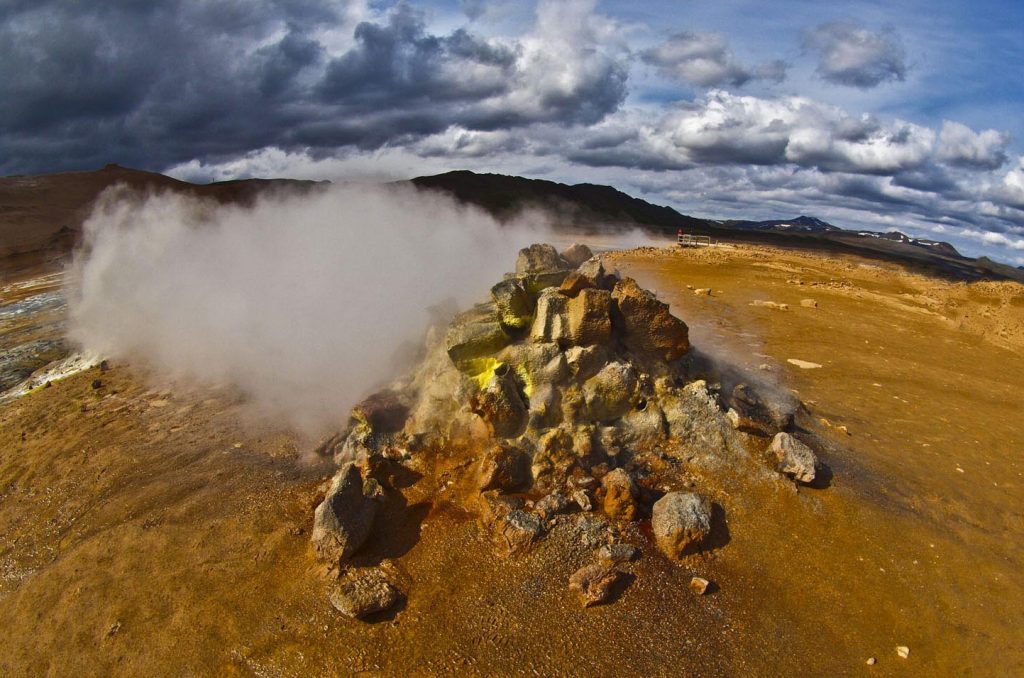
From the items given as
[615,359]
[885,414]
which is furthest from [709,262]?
[615,359]

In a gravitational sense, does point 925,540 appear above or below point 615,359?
below

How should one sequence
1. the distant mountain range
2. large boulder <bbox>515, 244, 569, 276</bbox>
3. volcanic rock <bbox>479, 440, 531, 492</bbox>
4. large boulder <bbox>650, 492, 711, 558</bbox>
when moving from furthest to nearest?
1. the distant mountain range
2. large boulder <bbox>515, 244, 569, 276</bbox>
3. volcanic rock <bbox>479, 440, 531, 492</bbox>
4. large boulder <bbox>650, 492, 711, 558</bbox>

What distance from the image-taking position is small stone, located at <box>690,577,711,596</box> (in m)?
4.29

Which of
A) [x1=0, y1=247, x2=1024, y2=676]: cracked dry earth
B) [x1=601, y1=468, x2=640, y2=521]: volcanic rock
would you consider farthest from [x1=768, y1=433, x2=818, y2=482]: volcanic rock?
[x1=601, y1=468, x2=640, y2=521]: volcanic rock

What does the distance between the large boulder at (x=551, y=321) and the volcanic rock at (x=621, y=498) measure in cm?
156

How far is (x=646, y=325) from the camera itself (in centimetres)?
602

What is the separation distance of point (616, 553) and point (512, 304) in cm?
272

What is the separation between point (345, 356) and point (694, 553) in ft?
15.4

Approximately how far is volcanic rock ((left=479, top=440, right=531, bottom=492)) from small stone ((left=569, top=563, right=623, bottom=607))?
1.02 meters

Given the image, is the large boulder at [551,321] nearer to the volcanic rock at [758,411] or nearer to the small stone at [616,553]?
the volcanic rock at [758,411]

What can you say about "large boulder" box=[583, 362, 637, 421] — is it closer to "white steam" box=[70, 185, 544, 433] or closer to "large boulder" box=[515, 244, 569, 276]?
"large boulder" box=[515, 244, 569, 276]

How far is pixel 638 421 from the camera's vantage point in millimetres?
5672

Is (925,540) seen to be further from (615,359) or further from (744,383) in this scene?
(615,359)

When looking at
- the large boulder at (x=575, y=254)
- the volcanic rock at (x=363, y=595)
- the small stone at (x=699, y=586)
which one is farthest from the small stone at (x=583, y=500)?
the large boulder at (x=575, y=254)
